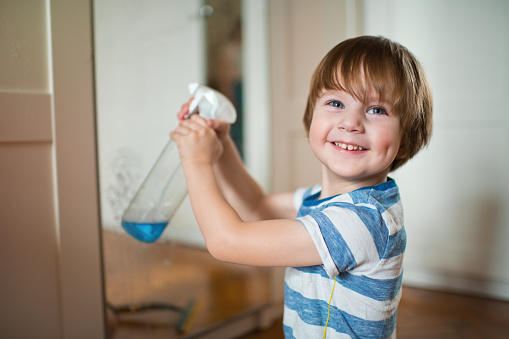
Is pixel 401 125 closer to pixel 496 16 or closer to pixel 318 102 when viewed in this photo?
pixel 318 102

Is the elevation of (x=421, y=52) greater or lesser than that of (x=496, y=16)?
lesser

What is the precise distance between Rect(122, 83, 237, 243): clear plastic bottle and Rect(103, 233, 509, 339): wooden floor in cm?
11

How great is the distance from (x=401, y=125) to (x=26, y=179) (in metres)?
0.68

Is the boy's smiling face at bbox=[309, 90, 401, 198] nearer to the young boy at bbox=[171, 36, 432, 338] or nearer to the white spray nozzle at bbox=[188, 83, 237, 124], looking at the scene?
the young boy at bbox=[171, 36, 432, 338]

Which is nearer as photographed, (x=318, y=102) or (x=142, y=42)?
(x=318, y=102)

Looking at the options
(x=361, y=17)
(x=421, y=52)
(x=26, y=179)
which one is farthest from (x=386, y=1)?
(x=26, y=179)

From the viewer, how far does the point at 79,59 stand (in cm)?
82

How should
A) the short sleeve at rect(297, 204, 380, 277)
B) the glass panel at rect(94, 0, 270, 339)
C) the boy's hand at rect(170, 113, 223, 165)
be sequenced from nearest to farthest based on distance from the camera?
the short sleeve at rect(297, 204, 380, 277), the boy's hand at rect(170, 113, 223, 165), the glass panel at rect(94, 0, 270, 339)

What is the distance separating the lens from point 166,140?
3.45ft

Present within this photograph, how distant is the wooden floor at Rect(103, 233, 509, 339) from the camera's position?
97 centimetres

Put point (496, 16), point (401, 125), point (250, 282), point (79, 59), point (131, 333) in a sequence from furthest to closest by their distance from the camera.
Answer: point (496, 16)
point (250, 282)
point (131, 333)
point (79, 59)
point (401, 125)

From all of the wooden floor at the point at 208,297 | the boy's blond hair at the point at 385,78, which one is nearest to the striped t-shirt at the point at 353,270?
the boy's blond hair at the point at 385,78

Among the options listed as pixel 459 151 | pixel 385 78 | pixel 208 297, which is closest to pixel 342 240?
pixel 385 78

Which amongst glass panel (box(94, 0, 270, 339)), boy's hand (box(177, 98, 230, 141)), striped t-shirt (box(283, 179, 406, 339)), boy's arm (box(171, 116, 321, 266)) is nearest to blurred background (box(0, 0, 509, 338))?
glass panel (box(94, 0, 270, 339))
